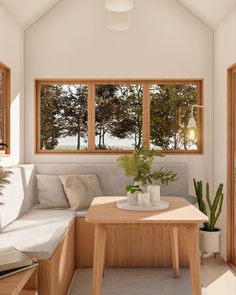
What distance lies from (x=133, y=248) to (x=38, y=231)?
45.9 inches

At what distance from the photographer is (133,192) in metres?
2.76

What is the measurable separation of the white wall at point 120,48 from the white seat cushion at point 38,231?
1.07 meters

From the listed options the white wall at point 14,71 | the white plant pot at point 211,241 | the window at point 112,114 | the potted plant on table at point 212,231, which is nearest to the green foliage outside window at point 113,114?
the window at point 112,114

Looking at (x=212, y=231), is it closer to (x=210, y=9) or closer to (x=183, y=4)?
(x=210, y=9)

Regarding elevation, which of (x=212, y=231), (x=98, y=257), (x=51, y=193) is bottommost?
(x=212, y=231)

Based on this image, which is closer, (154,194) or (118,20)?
(154,194)

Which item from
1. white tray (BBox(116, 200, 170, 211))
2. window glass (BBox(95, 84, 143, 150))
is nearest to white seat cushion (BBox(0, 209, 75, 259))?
white tray (BBox(116, 200, 170, 211))

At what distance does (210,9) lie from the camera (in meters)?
4.00

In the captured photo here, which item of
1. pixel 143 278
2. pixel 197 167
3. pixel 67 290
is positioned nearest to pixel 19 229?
pixel 67 290

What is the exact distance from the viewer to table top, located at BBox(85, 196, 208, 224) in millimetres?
2346

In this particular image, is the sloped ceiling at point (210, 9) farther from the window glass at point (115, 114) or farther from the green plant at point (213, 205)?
the green plant at point (213, 205)

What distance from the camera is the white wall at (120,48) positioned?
4418 mm

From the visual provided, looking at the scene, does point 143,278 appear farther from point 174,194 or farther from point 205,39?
point 205,39

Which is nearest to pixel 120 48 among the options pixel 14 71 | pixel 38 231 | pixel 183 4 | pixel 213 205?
pixel 183 4
